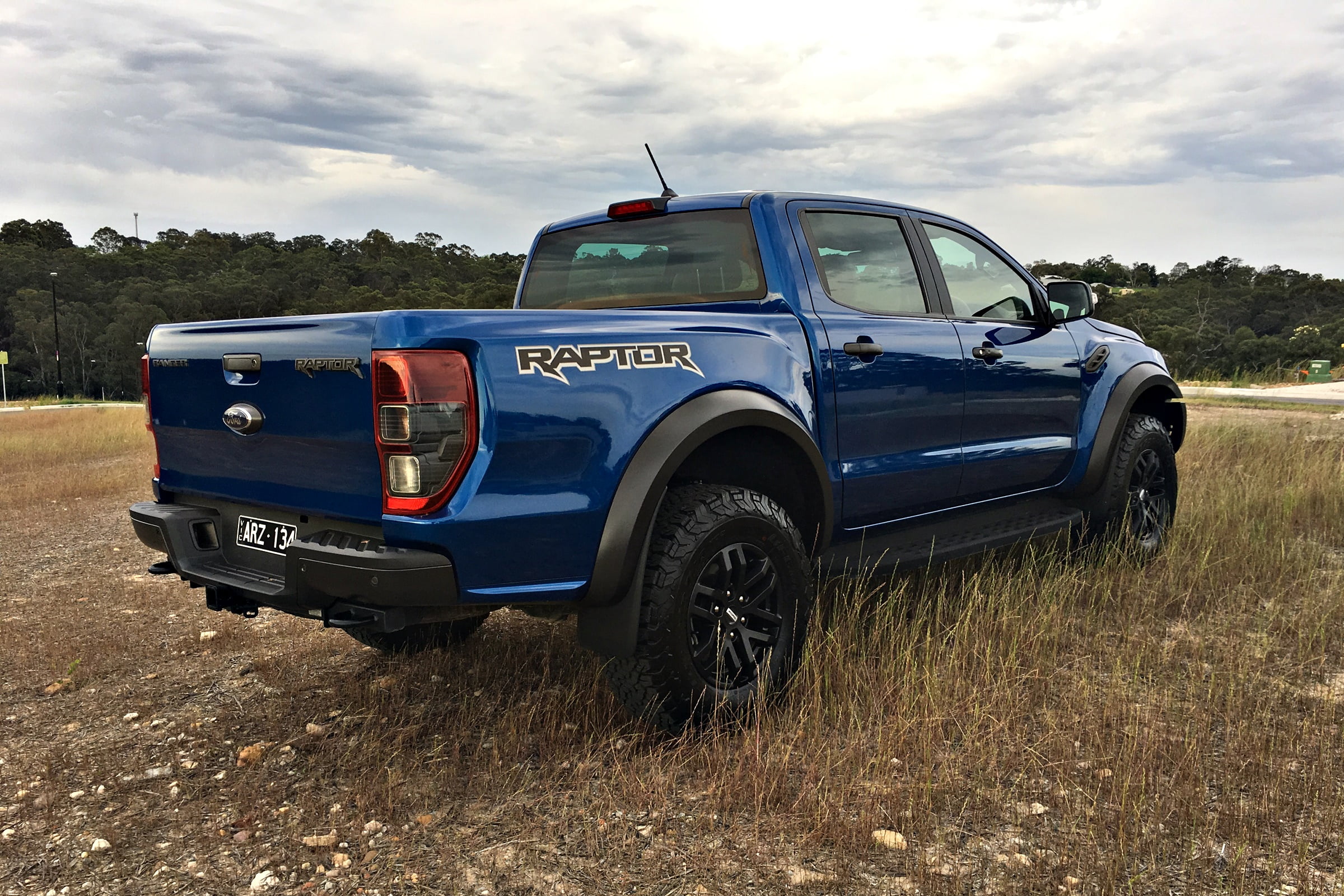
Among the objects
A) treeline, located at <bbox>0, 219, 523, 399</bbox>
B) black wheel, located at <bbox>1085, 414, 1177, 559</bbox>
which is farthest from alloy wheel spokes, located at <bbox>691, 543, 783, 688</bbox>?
treeline, located at <bbox>0, 219, 523, 399</bbox>

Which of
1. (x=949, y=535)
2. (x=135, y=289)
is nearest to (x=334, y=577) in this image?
(x=949, y=535)

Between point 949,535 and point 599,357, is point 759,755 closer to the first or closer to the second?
point 599,357

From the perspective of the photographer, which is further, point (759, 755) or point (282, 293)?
point (282, 293)

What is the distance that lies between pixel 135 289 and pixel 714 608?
89896 mm

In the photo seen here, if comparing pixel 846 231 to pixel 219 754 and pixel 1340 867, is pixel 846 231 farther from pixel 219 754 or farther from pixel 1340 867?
pixel 219 754

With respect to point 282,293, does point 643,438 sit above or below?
below

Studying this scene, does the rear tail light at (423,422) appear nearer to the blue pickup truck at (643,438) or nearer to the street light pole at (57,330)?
the blue pickup truck at (643,438)

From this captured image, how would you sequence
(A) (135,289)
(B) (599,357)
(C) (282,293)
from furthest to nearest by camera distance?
(A) (135,289) < (C) (282,293) < (B) (599,357)

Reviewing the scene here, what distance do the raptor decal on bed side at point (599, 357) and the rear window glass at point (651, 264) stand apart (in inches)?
29.8

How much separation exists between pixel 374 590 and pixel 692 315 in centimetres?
133

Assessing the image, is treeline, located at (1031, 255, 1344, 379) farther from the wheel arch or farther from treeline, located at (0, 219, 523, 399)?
treeline, located at (0, 219, 523, 399)

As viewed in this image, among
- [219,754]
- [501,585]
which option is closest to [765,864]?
[501,585]

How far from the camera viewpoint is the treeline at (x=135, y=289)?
64125 millimetres

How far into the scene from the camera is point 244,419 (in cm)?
295
